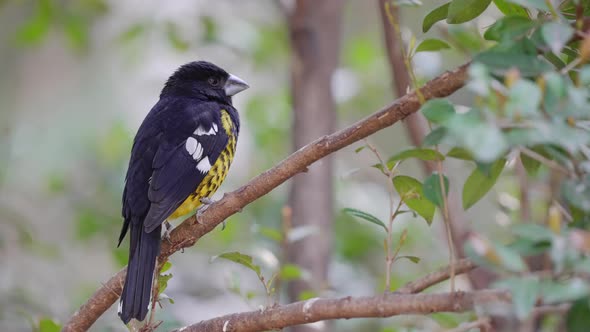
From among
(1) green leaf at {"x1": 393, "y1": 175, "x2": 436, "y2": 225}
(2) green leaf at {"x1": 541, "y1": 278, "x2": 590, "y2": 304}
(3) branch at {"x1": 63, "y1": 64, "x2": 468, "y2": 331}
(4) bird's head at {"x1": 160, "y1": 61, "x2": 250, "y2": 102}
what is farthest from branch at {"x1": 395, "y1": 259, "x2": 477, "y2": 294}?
(4) bird's head at {"x1": 160, "y1": 61, "x2": 250, "y2": 102}

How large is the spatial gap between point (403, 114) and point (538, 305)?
0.56 meters

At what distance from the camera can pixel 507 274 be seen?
1266 mm

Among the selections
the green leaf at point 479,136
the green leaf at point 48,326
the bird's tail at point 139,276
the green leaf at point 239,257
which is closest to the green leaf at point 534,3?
the green leaf at point 479,136

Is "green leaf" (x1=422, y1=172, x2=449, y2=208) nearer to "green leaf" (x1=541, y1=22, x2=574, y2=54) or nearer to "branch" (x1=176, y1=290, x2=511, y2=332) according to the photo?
"branch" (x1=176, y1=290, x2=511, y2=332)

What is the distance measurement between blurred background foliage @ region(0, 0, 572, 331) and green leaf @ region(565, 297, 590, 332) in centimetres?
137

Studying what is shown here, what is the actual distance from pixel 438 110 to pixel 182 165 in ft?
6.18

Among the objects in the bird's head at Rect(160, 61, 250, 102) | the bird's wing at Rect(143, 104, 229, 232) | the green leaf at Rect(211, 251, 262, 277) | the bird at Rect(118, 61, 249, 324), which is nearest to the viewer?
the green leaf at Rect(211, 251, 262, 277)

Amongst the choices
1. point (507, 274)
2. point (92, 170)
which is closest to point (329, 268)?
point (92, 170)

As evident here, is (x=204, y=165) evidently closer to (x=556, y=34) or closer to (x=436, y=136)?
(x=436, y=136)

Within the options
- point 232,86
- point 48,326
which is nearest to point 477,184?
point 48,326

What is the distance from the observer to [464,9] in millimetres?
1845

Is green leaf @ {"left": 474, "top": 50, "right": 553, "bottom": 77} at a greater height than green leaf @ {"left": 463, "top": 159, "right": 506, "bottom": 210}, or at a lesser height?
greater

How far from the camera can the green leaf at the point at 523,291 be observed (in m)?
1.14

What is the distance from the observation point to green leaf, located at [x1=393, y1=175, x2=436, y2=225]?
195 centimetres
